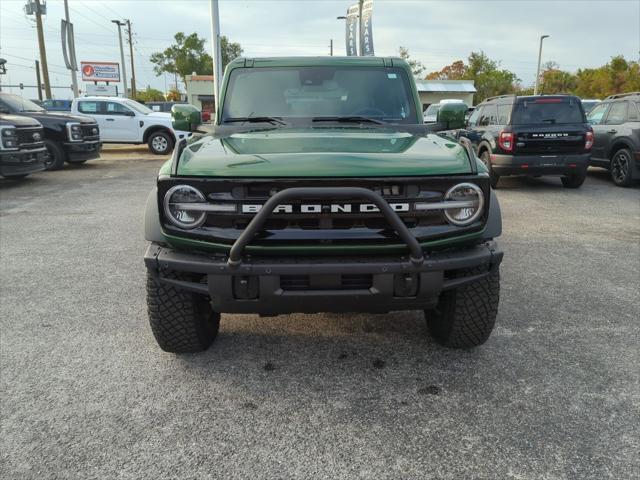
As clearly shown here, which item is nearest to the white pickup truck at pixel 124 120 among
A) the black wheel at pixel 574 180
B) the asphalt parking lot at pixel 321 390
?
the black wheel at pixel 574 180

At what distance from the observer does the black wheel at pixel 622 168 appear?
995cm

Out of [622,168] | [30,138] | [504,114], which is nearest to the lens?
[504,114]

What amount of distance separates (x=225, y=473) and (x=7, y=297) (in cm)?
309

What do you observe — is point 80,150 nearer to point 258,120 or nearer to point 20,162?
point 20,162

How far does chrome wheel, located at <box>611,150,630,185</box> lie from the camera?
10062 millimetres

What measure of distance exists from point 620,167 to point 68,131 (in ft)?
40.3

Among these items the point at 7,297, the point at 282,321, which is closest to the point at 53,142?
the point at 7,297

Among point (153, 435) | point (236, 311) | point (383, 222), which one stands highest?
point (383, 222)

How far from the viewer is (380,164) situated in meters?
2.53

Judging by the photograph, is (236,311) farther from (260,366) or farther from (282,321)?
(282,321)

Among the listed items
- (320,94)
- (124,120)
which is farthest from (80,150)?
(320,94)

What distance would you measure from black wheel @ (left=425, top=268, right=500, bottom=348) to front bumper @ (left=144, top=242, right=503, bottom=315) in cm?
36

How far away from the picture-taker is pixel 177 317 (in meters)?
2.94

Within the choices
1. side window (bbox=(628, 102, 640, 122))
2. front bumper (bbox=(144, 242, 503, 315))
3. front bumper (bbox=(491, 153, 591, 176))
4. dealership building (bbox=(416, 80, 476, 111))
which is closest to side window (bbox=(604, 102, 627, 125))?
side window (bbox=(628, 102, 640, 122))
